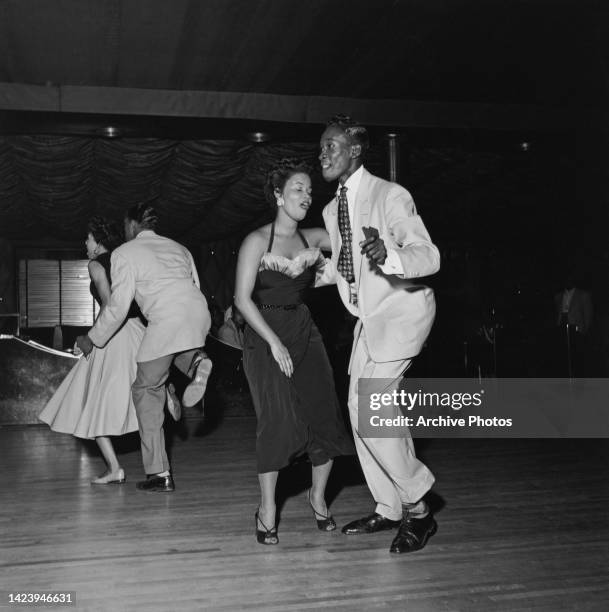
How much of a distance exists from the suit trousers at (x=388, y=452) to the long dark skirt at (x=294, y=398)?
0.17 meters

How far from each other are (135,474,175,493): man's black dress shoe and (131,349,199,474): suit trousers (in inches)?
1.4

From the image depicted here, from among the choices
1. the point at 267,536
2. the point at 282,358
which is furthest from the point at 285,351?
the point at 267,536

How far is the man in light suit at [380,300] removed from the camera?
8.07 ft

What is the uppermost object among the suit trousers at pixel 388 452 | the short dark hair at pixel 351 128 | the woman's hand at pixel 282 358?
the short dark hair at pixel 351 128

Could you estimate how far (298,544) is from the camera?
8.59ft

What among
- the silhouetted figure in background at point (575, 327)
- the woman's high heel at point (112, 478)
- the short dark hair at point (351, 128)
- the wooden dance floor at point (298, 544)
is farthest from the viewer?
the silhouetted figure in background at point (575, 327)

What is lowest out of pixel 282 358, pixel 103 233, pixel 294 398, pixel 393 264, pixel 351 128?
pixel 294 398

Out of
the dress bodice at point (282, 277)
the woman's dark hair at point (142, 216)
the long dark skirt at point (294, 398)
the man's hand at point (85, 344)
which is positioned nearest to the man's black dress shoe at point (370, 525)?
the long dark skirt at point (294, 398)

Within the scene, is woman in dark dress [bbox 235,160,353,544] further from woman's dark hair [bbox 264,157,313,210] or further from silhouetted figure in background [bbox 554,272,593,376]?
silhouetted figure in background [bbox 554,272,593,376]

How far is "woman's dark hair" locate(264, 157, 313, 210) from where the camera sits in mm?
2799

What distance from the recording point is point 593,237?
387 inches

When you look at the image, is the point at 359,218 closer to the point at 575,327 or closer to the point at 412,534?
the point at 412,534

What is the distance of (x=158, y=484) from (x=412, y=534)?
5.09 feet

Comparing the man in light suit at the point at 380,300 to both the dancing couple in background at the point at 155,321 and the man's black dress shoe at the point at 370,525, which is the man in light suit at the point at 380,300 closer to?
the man's black dress shoe at the point at 370,525
